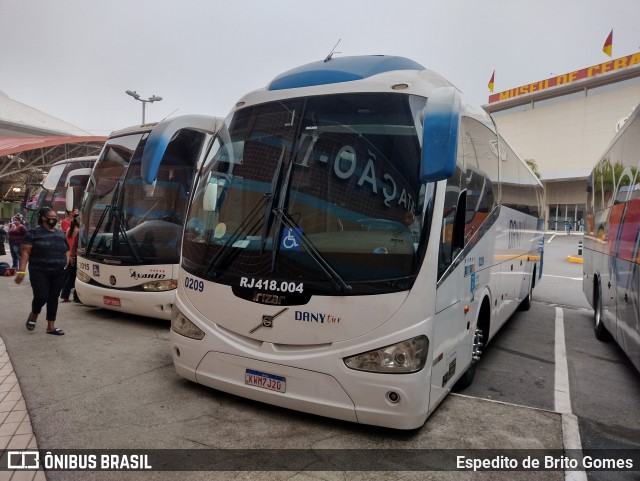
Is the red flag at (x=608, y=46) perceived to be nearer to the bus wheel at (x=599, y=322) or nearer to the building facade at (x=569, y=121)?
the building facade at (x=569, y=121)

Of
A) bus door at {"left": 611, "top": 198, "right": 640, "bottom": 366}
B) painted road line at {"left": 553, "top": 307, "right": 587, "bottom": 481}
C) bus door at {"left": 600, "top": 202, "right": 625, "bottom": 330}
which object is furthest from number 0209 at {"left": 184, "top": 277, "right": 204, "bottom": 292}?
bus door at {"left": 600, "top": 202, "right": 625, "bottom": 330}

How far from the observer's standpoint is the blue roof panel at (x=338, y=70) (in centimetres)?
425

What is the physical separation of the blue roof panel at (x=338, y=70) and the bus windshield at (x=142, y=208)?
3.36 metres

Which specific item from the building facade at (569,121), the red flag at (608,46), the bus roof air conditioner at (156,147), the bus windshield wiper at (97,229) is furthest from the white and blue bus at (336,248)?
the red flag at (608,46)

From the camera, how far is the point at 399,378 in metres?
3.52

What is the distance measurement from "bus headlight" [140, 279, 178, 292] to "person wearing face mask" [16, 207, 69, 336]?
1.13 metres

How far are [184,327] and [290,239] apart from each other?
55.0 inches

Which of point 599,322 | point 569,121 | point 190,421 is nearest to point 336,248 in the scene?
point 190,421

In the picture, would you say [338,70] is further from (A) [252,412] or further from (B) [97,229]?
(B) [97,229]

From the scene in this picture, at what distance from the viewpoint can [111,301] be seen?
7.43 m

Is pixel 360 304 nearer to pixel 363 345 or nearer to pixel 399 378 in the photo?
pixel 363 345

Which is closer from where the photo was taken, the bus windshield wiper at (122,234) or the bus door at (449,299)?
the bus door at (449,299)

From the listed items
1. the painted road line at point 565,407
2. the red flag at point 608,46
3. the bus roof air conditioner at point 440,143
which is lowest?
the painted road line at point 565,407

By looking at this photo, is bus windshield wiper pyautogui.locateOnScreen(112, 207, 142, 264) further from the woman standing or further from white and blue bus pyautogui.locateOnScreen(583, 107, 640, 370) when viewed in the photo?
white and blue bus pyautogui.locateOnScreen(583, 107, 640, 370)
